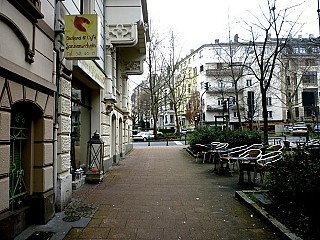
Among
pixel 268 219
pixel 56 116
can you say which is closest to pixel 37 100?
pixel 56 116

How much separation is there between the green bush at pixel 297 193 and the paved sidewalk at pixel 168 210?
1.40ft

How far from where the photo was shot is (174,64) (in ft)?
113

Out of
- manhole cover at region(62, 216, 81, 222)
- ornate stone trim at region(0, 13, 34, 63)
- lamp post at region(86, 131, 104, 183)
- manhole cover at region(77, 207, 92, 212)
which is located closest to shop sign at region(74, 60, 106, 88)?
lamp post at region(86, 131, 104, 183)

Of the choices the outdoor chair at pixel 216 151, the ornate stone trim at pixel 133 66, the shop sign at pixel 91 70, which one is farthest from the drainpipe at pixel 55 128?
the ornate stone trim at pixel 133 66

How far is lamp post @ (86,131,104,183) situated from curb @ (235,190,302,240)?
14.1 feet

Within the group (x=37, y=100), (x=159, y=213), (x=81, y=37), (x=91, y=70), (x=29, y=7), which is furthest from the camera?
(x=91, y=70)

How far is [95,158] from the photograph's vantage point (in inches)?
359

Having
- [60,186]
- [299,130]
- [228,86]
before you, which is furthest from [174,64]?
[60,186]

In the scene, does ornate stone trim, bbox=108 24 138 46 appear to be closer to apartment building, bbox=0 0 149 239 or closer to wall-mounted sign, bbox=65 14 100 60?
apartment building, bbox=0 0 149 239

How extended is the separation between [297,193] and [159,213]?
2.56 meters

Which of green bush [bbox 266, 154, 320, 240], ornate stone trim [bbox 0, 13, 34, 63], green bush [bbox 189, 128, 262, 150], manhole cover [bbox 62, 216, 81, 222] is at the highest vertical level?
ornate stone trim [bbox 0, 13, 34, 63]

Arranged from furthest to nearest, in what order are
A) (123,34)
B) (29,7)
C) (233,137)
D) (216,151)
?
(233,137) < (123,34) < (216,151) < (29,7)

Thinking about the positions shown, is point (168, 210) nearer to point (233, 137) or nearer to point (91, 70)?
point (91, 70)

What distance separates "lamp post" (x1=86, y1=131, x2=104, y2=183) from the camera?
8.47 metres
